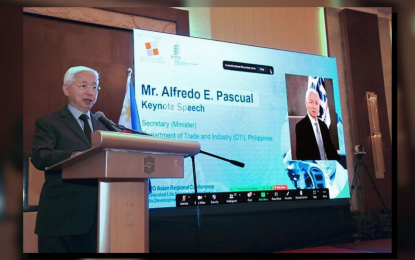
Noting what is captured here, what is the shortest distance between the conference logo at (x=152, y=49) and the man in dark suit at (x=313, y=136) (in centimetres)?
134

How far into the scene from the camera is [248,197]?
10.7 feet

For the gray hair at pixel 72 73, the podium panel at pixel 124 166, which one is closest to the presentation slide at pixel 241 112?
the gray hair at pixel 72 73

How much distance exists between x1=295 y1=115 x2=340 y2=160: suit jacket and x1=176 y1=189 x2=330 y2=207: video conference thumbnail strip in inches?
11.7

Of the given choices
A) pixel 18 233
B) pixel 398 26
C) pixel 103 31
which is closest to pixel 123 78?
pixel 103 31

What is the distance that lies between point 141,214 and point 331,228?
100.0 inches

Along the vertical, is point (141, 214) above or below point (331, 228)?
above

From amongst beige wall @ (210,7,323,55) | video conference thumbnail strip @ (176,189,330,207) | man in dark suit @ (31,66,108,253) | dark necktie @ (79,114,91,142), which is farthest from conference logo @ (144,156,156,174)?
beige wall @ (210,7,323,55)

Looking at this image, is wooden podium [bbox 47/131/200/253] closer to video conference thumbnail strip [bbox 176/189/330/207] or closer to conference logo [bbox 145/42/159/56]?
video conference thumbnail strip [bbox 176/189/330/207]

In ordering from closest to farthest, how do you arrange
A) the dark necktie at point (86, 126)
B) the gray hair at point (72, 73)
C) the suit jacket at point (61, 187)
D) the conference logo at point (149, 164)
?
the conference logo at point (149, 164)
the suit jacket at point (61, 187)
the dark necktie at point (86, 126)
the gray hair at point (72, 73)

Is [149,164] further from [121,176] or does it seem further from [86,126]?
[86,126]

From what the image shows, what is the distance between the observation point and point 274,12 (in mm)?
4055

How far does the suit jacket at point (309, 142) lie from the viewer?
11.6 ft

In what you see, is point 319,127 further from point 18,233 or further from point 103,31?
point 18,233

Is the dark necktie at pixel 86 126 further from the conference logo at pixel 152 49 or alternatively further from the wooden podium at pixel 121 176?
the wooden podium at pixel 121 176
